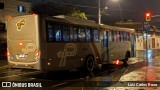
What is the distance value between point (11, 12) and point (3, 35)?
529 centimetres

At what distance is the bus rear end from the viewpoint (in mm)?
13000

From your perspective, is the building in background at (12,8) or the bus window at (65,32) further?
the building in background at (12,8)

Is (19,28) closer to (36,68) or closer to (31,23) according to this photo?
(31,23)

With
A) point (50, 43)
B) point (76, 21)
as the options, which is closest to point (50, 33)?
point (50, 43)

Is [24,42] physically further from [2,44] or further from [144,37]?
[144,37]

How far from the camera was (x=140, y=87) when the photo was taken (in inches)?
440

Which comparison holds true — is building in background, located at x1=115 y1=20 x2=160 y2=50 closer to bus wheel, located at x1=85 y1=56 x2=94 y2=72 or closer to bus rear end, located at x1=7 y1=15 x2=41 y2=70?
bus wheel, located at x1=85 y1=56 x2=94 y2=72

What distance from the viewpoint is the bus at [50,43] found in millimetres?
13016

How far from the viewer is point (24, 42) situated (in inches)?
→ 529

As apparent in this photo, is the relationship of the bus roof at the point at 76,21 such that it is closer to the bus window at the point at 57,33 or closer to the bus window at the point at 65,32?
the bus window at the point at 65,32

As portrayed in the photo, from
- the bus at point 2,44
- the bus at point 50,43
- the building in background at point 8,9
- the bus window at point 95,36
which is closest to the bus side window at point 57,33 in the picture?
the bus at point 50,43

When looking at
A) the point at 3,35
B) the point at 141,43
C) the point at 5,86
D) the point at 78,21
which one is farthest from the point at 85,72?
the point at 141,43

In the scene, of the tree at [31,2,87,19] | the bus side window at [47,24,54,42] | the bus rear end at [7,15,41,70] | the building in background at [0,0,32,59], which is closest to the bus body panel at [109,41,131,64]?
the bus side window at [47,24,54,42]

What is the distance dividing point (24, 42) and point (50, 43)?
120 cm
